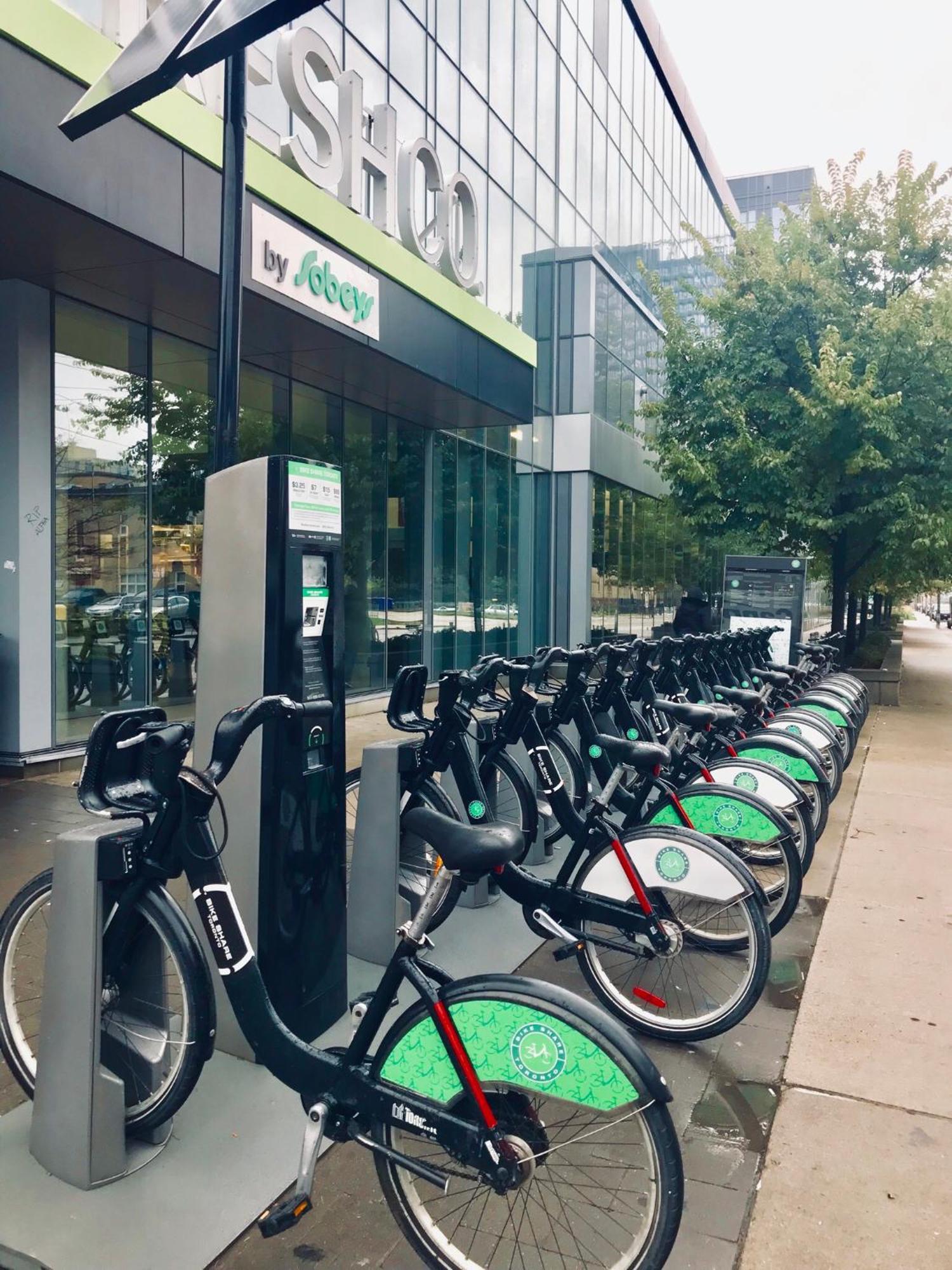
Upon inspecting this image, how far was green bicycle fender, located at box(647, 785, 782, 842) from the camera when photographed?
436 cm

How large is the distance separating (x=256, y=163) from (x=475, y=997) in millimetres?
7564

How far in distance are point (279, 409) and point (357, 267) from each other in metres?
2.93

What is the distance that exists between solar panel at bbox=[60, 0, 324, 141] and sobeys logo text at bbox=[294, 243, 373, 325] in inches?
168

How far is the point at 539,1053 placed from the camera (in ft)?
7.28

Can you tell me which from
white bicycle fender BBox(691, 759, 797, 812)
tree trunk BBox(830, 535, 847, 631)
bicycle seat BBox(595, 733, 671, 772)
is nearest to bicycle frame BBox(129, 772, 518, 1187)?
bicycle seat BBox(595, 733, 671, 772)

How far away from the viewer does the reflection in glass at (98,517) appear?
8789mm

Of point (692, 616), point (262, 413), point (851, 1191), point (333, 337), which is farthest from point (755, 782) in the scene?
point (692, 616)

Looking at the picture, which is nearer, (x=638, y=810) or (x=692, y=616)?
(x=638, y=810)

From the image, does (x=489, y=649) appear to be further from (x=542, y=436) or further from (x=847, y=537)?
(x=847, y=537)

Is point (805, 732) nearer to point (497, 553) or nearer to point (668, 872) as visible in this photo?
point (668, 872)

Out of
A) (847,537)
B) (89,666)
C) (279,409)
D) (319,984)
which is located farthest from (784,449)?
(319,984)

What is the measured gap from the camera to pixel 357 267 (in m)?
9.69

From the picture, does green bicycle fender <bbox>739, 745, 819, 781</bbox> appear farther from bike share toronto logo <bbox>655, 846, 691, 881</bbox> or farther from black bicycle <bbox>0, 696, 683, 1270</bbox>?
black bicycle <bbox>0, 696, 683, 1270</bbox>

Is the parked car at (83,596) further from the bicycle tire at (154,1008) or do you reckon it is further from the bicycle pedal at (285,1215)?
the bicycle pedal at (285,1215)
